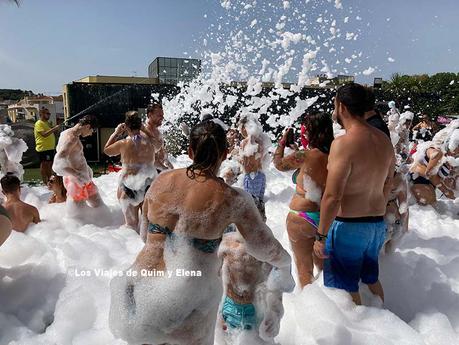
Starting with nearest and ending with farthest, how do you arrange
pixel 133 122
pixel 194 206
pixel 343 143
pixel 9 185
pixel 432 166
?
1. pixel 194 206
2. pixel 343 143
3. pixel 9 185
4. pixel 133 122
5. pixel 432 166

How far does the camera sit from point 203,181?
1791 millimetres

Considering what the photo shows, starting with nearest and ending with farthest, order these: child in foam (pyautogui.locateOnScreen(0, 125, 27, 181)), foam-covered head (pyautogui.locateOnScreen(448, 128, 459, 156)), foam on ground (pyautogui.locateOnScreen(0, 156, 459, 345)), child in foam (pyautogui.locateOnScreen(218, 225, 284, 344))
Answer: child in foam (pyautogui.locateOnScreen(218, 225, 284, 344)), foam on ground (pyautogui.locateOnScreen(0, 156, 459, 345)), child in foam (pyautogui.locateOnScreen(0, 125, 27, 181)), foam-covered head (pyautogui.locateOnScreen(448, 128, 459, 156))

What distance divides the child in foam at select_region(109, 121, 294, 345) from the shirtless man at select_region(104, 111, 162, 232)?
2855mm

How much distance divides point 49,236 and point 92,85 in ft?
35.9

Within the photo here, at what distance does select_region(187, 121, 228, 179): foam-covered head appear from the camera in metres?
1.81

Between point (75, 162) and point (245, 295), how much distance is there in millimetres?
3413

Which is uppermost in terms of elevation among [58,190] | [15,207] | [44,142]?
[44,142]

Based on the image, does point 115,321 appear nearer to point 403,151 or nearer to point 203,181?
point 203,181

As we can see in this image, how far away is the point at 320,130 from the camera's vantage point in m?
2.83

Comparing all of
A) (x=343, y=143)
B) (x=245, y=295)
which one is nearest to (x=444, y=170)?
(x=343, y=143)

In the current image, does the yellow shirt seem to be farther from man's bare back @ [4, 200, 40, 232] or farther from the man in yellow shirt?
man's bare back @ [4, 200, 40, 232]

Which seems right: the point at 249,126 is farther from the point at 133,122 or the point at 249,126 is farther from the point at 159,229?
the point at 159,229

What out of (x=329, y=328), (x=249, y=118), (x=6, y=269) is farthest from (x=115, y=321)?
(x=249, y=118)

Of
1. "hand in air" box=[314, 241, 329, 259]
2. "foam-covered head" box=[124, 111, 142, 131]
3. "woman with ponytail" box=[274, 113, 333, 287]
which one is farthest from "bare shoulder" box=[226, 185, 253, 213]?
"foam-covered head" box=[124, 111, 142, 131]
